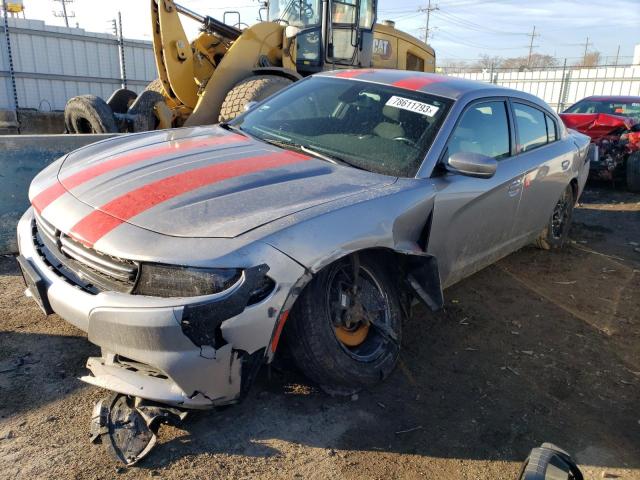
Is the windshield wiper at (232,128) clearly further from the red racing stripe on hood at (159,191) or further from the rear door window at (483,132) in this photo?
the rear door window at (483,132)

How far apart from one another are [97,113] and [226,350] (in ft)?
15.9

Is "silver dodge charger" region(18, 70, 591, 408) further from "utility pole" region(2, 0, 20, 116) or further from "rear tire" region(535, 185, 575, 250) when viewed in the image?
"utility pole" region(2, 0, 20, 116)

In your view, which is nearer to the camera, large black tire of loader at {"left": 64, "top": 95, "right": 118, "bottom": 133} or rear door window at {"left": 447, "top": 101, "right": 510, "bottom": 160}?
rear door window at {"left": 447, "top": 101, "right": 510, "bottom": 160}

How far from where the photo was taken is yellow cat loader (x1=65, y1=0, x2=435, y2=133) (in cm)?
613

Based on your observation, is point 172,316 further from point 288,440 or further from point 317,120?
point 317,120

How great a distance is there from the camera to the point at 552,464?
1709mm

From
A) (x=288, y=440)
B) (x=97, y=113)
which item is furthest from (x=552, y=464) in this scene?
(x=97, y=113)

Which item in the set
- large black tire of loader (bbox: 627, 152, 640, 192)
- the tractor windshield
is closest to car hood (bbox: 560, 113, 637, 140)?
large black tire of loader (bbox: 627, 152, 640, 192)

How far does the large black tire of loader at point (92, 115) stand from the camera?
5957 millimetres

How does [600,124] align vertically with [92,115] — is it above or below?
below

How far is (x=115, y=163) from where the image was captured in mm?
2879

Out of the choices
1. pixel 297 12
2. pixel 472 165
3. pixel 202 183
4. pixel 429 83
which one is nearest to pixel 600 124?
pixel 297 12

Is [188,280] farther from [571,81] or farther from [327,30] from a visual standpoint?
[571,81]

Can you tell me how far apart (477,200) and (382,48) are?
20.3 feet
